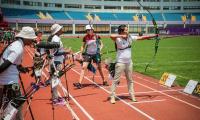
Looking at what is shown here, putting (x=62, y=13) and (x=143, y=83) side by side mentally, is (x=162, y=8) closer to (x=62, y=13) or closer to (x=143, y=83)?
(x=62, y=13)

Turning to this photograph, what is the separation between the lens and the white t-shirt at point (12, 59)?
595 cm

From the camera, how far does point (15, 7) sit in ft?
251

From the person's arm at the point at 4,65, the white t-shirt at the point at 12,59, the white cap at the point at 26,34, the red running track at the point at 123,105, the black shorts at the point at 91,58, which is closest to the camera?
the person's arm at the point at 4,65

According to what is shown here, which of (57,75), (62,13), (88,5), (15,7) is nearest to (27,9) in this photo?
(15,7)

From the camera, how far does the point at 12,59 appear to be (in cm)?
592

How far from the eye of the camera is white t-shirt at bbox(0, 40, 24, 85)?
5945mm

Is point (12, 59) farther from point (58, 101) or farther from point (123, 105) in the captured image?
point (123, 105)

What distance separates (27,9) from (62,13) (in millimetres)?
9519

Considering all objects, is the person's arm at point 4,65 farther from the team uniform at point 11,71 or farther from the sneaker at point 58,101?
the sneaker at point 58,101

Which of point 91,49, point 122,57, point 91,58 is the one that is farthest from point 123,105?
point 91,49

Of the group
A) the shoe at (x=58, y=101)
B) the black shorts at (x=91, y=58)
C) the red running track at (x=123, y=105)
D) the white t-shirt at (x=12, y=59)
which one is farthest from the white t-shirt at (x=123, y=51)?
the white t-shirt at (x=12, y=59)

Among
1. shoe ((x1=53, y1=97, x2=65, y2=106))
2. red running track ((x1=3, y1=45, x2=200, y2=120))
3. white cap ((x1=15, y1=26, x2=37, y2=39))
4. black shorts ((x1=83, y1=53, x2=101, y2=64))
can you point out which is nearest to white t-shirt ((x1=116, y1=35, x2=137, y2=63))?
red running track ((x1=3, y1=45, x2=200, y2=120))

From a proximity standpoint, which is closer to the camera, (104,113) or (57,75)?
(57,75)

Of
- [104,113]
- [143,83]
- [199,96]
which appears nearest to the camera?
[104,113]
